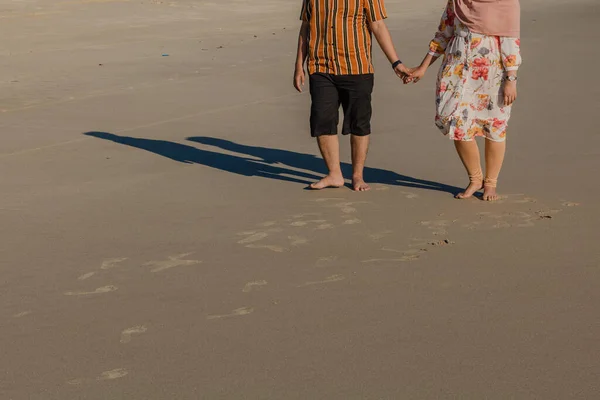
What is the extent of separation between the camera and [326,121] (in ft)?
24.8

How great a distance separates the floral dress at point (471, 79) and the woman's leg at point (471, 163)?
9 cm

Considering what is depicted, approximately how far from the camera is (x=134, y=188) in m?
7.78

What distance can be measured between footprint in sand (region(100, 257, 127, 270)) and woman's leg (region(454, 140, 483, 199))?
93.8 inches

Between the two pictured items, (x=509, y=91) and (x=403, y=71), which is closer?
(x=509, y=91)

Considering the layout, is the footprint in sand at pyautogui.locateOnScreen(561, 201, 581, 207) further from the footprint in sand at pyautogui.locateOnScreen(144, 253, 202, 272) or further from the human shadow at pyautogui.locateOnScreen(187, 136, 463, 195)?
the footprint in sand at pyautogui.locateOnScreen(144, 253, 202, 272)

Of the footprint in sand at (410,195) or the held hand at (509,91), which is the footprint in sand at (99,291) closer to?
the footprint in sand at (410,195)

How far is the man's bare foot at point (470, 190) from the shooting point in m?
7.19

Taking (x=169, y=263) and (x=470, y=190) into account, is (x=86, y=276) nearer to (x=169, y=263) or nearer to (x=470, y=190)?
(x=169, y=263)

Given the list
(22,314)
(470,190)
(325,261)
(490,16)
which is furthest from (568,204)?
(22,314)

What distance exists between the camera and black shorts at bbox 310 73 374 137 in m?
7.48

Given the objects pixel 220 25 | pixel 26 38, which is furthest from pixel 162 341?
pixel 220 25

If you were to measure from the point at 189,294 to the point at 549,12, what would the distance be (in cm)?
1960

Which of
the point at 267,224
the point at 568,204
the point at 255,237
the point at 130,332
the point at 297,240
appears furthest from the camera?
the point at 568,204

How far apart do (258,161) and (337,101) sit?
53.9 inches
